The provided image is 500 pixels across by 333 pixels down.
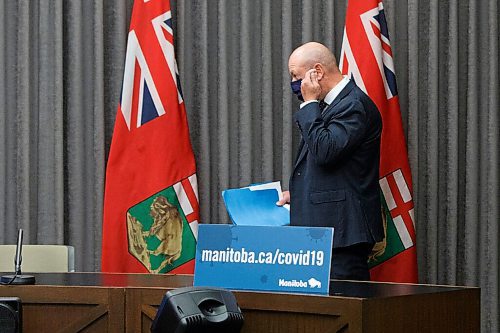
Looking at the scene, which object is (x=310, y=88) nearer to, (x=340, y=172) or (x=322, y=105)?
(x=322, y=105)

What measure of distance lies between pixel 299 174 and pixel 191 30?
1422 mm

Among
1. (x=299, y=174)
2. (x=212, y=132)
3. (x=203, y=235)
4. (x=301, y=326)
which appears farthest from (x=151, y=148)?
(x=301, y=326)

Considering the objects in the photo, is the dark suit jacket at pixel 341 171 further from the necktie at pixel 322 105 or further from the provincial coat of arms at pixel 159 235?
the provincial coat of arms at pixel 159 235

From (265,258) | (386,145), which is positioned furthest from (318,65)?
(265,258)

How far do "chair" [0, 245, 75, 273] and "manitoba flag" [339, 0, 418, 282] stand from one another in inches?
60.4

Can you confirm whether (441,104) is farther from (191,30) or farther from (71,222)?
(71,222)

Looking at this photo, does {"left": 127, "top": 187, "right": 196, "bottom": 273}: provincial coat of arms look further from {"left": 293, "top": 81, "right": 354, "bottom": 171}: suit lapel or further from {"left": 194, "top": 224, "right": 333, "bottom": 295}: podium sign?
{"left": 194, "top": 224, "right": 333, "bottom": 295}: podium sign

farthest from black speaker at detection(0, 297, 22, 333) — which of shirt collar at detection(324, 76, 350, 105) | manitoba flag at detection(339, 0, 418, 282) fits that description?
manitoba flag at detection(339, 0, 418, 282)

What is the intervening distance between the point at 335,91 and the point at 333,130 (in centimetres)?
27

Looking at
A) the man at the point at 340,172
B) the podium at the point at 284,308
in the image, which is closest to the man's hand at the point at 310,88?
the man at the point at 340,172

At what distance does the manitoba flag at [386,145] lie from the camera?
4473 millimetres

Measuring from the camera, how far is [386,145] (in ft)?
14.8

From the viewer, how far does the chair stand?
11.7 ft

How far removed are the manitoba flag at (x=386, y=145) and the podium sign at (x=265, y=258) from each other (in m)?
2.17
